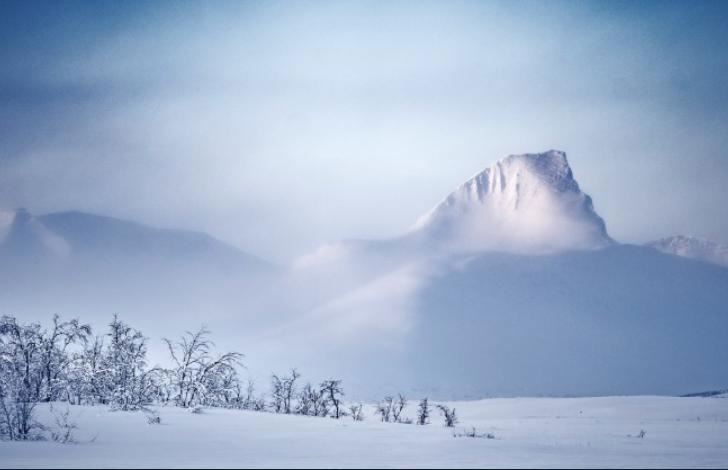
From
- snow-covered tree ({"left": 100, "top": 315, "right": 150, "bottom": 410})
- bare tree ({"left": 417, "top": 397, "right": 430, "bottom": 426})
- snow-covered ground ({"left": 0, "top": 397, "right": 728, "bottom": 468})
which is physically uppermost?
snow-covered tree ({"left": 100, "top": 315, "right": 150, "bottom": 410})

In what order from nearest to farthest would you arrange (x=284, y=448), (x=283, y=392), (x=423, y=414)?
(x=284, y=448) → (x=423, y=414) → (x=283, y=392)

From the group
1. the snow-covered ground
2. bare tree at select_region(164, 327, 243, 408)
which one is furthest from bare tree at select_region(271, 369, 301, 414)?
the snow-covered ground

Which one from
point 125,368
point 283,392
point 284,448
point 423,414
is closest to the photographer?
point 284,448

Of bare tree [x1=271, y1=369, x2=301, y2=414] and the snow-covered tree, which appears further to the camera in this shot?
bare tree [x1=271, y1=369, x2=301, y2=414]

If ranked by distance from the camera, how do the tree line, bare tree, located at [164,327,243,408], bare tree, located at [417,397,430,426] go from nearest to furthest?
1. the tree line
2. bare tree, located at [164,327,243,408]
3. bare tree, located at [417,397,430,426]

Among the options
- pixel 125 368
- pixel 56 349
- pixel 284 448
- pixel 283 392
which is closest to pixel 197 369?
pixel 125 368

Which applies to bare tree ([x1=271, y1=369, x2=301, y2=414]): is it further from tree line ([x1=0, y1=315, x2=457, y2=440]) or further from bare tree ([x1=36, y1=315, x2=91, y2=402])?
bare tree ([x1=36, y1=315, x2=91, y2=402])

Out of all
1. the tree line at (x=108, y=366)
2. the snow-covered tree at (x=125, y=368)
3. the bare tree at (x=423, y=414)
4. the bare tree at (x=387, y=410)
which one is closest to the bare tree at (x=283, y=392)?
the bare tree at (x=387, y=410)

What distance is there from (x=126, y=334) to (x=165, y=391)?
137 inches

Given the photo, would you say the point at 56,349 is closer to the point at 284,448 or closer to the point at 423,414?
the point at 284,448

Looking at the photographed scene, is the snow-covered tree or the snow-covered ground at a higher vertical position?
the snow-covered tree

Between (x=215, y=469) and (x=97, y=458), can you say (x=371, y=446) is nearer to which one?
(x=215, y=469)

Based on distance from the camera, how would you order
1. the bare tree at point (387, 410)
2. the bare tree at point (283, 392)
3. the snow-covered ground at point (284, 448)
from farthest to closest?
the bare tree at point (283, 392), the bare tree at point (387, 410), the snow-covered ground at point (284, 448)

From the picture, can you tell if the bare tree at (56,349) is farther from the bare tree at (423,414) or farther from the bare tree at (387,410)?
the bare tree at (423,414)
